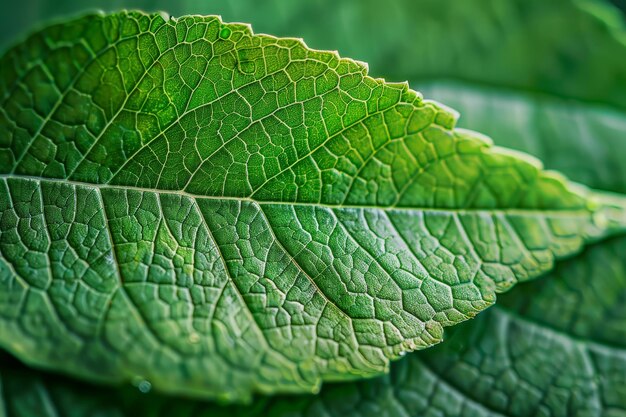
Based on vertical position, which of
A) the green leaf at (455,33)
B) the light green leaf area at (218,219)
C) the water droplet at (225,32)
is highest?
the green leaf at (455,33)

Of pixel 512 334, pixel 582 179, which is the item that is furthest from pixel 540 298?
pixel 582 179

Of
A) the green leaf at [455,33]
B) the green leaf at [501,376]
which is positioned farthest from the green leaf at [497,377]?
the green leaf at [455,33]

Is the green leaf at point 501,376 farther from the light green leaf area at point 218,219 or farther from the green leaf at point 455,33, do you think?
the green leaf at point 455,33

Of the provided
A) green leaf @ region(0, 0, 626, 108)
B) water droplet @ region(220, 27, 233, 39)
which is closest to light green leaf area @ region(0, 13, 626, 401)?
water droplet @ region(220, 27, 233, 39)

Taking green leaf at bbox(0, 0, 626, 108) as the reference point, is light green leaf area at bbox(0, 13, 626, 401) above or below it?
below

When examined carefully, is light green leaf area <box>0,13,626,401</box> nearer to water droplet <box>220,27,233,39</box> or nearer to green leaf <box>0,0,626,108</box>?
water droplet <box>220,27,233,39</box>

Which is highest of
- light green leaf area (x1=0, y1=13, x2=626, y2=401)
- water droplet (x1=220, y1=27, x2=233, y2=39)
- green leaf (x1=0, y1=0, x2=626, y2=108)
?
green leaf (x1=0, y1=0, x2=626, y2=108)

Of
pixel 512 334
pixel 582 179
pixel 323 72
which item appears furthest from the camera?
pixel 582 179

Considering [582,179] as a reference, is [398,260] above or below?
below

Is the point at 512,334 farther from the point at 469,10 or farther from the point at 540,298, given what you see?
the point at 469,10
